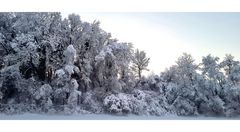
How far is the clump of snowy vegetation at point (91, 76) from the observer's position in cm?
658

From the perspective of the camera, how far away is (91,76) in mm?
6855

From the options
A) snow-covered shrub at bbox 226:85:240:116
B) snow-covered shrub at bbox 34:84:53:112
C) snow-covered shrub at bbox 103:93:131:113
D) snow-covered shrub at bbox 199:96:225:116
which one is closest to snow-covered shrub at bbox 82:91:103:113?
snow-covered shrub at bbox 103:93:131:113

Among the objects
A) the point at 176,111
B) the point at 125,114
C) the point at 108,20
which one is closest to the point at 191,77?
the point at 176,111

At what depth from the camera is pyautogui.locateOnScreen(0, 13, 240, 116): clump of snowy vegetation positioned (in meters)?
6.58

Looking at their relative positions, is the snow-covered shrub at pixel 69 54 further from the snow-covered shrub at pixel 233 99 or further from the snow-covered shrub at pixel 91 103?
the snow-covered shrub at pixel 233 99

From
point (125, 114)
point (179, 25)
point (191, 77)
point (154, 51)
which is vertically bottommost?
point (125, 114)

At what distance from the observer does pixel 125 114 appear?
6586mm

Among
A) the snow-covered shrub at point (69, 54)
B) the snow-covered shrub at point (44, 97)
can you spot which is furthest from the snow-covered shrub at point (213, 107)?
the snow-covered shrub at point (44, 97)

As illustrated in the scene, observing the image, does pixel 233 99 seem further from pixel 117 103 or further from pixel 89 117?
pixel 89 117

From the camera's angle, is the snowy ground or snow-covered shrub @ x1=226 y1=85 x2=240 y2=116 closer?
the snowy ground

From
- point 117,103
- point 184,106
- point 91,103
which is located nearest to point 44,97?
point 91,103

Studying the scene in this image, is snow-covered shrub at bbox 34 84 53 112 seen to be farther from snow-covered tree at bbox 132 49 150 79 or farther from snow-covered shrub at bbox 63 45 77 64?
snow-covered tree at bbox 132 49 150 79
